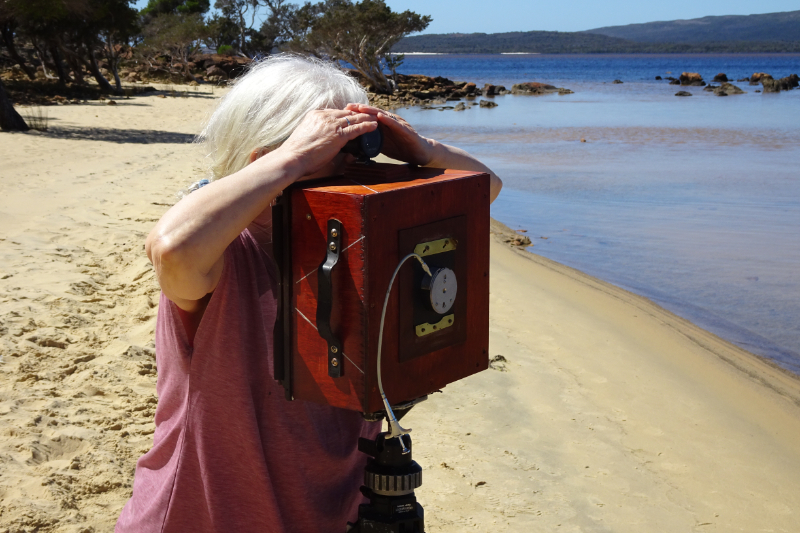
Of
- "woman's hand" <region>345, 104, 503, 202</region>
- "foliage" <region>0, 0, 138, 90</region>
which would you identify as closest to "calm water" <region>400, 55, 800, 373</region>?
"woman's hand" <region>345, 104, 503, 202</region>

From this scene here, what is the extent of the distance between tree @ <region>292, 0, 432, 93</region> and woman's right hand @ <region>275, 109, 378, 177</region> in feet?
122

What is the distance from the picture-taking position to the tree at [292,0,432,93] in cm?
3716

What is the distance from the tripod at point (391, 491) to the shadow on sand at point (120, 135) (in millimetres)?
12402

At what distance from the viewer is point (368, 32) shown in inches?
1490

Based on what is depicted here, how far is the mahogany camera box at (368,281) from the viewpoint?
1099mm

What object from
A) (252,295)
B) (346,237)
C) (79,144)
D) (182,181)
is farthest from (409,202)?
(79,144)

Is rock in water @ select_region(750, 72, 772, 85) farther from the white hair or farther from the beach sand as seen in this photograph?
the white hair

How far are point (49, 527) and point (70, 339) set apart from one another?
159cm

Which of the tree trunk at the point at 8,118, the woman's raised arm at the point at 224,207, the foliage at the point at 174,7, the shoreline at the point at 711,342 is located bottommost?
the shoreline at the point at 711,342

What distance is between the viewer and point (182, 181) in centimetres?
880

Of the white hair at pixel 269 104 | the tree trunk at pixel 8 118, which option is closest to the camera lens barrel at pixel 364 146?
the white hair at pixel 269 104

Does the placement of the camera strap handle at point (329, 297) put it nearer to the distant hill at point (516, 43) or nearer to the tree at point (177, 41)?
the tree at point (177, 41)

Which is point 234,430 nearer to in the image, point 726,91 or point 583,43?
point 726,91

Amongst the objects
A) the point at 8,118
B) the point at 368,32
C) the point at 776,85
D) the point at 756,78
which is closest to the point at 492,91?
the point at 368,32
